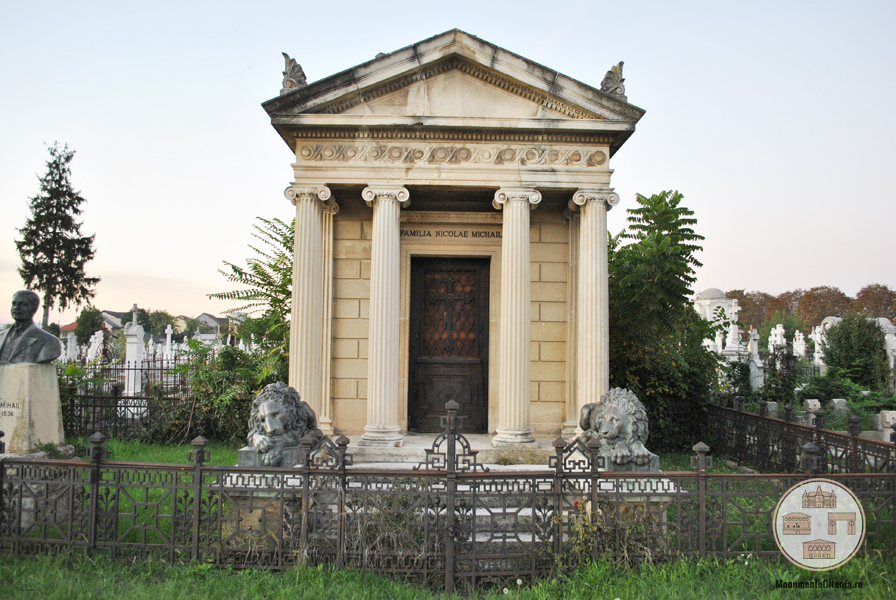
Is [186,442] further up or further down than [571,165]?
further down

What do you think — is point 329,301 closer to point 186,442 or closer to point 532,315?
point 532,315

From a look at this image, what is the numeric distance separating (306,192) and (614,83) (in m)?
4.57

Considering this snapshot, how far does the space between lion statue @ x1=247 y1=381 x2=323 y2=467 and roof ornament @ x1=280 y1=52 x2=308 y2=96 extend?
4325 mm

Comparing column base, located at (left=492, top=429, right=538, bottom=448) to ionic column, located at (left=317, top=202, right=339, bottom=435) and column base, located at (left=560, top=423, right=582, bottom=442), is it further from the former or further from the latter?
ionic column, located at (left=317, top=202, right=339, bottom=435)

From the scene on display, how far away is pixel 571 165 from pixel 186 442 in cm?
795

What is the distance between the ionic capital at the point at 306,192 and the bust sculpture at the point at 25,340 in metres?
3.26

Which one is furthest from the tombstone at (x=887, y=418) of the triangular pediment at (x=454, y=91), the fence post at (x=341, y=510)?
the fence post at (x=341, y=510)

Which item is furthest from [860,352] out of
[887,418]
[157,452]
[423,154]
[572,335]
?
[157,452]

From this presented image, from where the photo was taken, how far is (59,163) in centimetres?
2950

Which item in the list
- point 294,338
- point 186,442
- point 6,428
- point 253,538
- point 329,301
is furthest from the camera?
point 186,442

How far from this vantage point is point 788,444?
7.52 metres

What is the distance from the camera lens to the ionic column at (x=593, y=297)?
766cm

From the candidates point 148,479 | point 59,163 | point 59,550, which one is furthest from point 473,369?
point 59,163

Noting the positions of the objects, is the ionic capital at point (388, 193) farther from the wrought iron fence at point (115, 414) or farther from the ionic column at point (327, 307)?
the wrought iron fence at point (115, 414)
